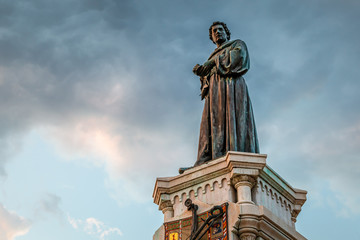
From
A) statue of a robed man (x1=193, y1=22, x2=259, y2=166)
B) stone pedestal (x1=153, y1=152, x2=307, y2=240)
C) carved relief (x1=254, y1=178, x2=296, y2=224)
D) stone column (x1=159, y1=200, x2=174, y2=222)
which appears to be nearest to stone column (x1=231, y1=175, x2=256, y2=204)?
stone pedestal (x1=153, y1=152, x2=307, y2=240)

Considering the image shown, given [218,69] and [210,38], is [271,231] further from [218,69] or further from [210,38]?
[210,38]

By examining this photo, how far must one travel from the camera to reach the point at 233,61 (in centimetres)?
1441

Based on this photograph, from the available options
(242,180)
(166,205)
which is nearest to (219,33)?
(242,180)

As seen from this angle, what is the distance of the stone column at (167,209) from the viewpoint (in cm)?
1244

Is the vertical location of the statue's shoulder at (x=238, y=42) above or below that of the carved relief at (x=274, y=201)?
above

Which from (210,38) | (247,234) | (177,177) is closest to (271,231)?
(247,234)

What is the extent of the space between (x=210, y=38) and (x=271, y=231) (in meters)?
6.51

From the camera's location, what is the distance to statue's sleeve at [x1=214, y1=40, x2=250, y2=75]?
14.4 meters

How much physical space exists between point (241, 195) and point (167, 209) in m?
1.89

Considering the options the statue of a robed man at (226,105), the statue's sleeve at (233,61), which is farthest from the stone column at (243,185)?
the statue's sleeve at (233,61)

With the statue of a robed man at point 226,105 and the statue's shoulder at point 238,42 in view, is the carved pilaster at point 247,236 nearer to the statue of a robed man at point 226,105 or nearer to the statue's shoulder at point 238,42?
the statue of a robed man at point 226,105

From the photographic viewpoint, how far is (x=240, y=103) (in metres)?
13.9

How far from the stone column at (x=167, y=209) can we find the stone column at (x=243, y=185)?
63.4 inches

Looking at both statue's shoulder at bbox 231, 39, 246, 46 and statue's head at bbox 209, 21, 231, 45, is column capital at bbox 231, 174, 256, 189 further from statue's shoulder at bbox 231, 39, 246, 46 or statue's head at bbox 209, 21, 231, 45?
statue's head at bbox 209, 21, 231, 45
